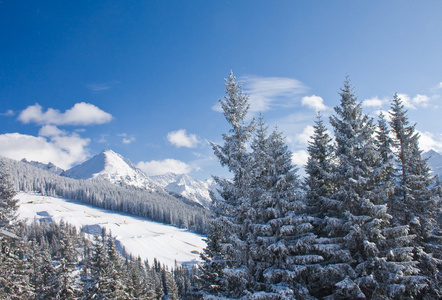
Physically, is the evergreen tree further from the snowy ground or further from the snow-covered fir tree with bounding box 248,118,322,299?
the snowy ground

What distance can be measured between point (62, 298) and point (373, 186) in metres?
34.8

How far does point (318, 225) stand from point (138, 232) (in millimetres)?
160080

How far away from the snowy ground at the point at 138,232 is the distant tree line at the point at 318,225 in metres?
103

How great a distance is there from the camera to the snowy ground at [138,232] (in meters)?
127

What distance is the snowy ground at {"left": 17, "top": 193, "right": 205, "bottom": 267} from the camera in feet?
416

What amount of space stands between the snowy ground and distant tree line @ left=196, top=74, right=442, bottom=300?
103445mm

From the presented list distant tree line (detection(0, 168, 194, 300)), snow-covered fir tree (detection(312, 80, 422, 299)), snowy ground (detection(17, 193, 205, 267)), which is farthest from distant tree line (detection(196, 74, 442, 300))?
snowy ground (detection(17, 193, 205, 267))

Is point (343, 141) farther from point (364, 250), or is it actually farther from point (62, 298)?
point (62, 298)

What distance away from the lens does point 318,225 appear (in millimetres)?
17797

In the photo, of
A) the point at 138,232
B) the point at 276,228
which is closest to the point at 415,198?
the point at 276,228

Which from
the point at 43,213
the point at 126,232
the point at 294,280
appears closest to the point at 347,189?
the point at 294,280

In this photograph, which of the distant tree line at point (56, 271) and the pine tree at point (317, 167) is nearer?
the pine tree at point (317, 167)

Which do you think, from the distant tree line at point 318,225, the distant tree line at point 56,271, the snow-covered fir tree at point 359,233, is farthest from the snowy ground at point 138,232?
the snow-covered fir tree at point 359,233

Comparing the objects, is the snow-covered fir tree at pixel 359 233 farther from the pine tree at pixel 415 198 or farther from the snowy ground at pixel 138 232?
the snowy ground at pixel 138 232
